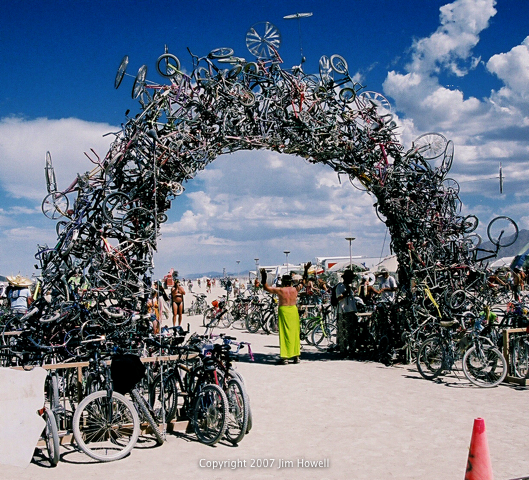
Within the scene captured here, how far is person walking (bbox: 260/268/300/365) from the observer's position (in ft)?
35.3

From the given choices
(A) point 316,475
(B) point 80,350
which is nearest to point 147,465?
(A) point 316,475

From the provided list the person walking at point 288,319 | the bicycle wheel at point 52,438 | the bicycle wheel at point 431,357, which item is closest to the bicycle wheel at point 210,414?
the bicycle wheel at point 52,438

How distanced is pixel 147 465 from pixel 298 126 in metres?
6.19

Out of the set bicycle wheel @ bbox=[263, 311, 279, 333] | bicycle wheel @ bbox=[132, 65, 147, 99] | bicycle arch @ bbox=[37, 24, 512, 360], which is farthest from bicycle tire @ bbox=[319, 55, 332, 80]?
bicycle wheel @ bbox=[263, 311, 279, 333]

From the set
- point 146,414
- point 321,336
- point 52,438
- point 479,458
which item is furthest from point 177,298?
point 479,458

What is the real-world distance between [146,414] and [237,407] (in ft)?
3.32

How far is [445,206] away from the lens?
34.1 ft

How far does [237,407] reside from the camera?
239 inches

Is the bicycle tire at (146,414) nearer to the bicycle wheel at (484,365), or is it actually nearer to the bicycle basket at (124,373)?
the bicycle basket at (124,373)

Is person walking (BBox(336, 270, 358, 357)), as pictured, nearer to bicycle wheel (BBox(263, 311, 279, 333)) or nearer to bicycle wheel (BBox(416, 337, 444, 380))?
bicycle wheel (BBox(416, 337, 444, 380))

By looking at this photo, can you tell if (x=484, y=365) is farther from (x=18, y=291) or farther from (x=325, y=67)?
(x=18, y=291)

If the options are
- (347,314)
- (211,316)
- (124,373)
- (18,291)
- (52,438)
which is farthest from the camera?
(211,316)

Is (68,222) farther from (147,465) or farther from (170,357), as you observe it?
(147,465)

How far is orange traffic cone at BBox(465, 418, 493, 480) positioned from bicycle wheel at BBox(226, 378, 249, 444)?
239 centimetres
